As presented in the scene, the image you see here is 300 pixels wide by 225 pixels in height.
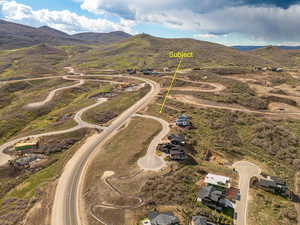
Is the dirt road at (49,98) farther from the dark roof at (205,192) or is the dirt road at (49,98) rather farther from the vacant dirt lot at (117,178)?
the dark roof at (205,192)

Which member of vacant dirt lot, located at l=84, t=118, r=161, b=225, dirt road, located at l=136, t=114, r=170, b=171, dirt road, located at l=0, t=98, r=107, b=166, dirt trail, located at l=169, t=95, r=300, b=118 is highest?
dirt trail, located at l=169, t=95, r=300, b=118

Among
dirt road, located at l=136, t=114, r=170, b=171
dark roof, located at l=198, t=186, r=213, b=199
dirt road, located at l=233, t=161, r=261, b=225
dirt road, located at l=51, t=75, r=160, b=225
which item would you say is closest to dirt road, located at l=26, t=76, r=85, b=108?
dirt road, located at l=51, t=75, r=160, b=225

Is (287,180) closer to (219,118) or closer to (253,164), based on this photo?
(253,164)

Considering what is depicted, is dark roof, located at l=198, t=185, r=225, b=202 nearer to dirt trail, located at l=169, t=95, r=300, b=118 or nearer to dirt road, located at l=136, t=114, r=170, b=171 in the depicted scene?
dirt road, located at l=136, t=114, r=170, b=171

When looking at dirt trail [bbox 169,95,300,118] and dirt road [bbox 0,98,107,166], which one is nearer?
dirt road [bbox 0,98,107,166]

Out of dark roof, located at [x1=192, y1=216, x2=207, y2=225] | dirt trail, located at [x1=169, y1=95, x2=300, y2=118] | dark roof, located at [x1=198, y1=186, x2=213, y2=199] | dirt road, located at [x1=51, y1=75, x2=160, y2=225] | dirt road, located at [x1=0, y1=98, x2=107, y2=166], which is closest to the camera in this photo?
dark roof, located at [x1=192, y1=216, x2=207, y2=225]

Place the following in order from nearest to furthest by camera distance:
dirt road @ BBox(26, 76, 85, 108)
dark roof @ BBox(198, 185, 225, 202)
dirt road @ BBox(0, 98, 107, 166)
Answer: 1. dark roof @ BBox(198, 185, 225, 202)
2. dirt road @ BBox(0, 98, 107, 166)
3. dirt road @ BBox(26, 76, 85, 108)

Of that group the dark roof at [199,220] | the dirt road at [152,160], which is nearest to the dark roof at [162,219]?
the dark roof at [199,220]

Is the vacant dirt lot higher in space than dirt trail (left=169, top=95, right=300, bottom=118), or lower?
lower
